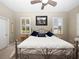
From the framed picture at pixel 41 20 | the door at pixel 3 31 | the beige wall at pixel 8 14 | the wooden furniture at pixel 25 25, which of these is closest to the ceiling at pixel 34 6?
the beige wall at pixel 8 14

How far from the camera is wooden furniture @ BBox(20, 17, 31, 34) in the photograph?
9874mm

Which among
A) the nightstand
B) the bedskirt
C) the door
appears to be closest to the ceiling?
the door

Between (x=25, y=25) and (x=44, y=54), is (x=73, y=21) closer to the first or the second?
(x=25, y=25)

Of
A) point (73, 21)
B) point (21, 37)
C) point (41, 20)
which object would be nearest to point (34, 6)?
point (41, 20)

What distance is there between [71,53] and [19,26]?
648 cm

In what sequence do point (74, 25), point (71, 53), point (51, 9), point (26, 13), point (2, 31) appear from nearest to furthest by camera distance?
point (71, 53) → point (2, 31) → point (74, 25) → point (51, 9) → point (26, 13)

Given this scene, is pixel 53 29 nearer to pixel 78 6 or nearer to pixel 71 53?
pixel 78 6

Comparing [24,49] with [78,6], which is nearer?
[24,49]

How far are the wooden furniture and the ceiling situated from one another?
70 centimetres

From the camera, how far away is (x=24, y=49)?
14.0ft

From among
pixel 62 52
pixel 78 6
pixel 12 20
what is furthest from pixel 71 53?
pixel 12 20

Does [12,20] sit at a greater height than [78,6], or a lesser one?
lesser

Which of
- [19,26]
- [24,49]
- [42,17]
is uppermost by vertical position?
[42,17]

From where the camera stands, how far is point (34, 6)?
873 centimetres
